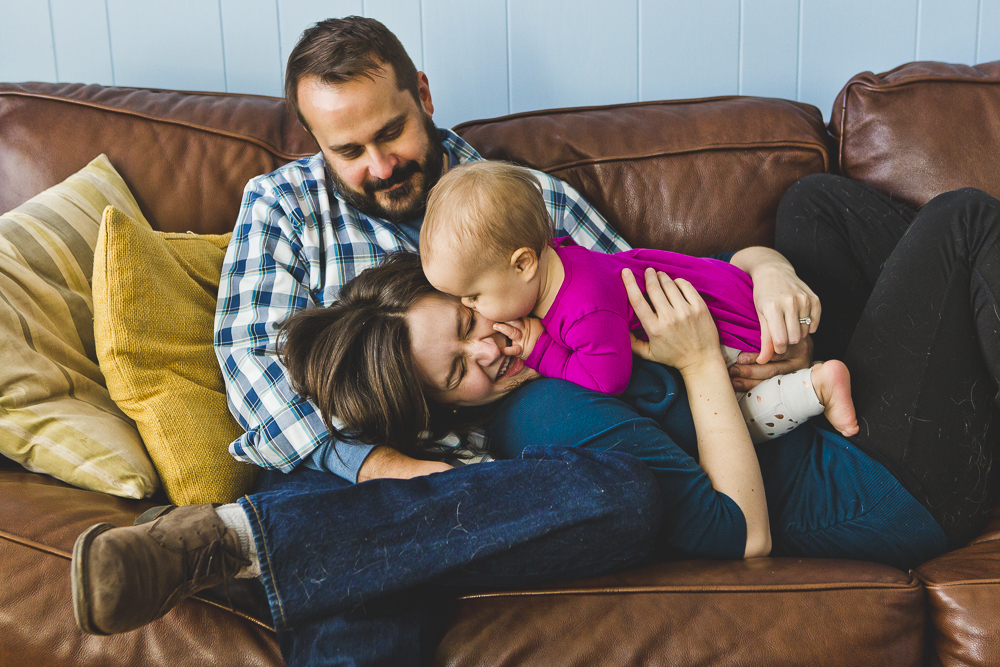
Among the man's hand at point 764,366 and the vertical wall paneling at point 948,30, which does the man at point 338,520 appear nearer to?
the man's hand at point 764,366

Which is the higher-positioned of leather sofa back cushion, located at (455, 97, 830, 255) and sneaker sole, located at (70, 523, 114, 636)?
leather sofa back cushion, located at (455, 97, 830, 255)

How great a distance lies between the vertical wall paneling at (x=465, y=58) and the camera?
1.97 metres

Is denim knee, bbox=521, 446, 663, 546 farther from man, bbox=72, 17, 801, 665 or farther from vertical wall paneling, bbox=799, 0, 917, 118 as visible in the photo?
vertical wall paneling, bbox=799, 0, 917, 118

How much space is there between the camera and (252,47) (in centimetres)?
196

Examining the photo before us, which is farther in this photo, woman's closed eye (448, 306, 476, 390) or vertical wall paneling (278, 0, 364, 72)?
vertical wall paneling (278, 0, 364, 72)

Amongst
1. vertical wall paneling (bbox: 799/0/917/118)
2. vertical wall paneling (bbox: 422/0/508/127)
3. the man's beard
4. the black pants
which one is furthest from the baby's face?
vertical wall paneling (bbox: 799/0/917/118)

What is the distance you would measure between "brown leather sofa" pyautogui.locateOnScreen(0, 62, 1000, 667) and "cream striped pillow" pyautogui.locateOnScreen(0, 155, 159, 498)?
0.05 metres

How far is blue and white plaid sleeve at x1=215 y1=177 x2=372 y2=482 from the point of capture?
4.02ft

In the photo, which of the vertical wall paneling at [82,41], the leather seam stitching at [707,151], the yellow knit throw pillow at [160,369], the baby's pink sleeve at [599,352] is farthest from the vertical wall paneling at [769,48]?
the vertical wall paneling at [82,41]

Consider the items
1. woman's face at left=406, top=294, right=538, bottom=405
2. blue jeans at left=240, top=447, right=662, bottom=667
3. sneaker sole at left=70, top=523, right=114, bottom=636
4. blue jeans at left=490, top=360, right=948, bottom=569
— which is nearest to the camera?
sneaker sole at left=70, top=523, right=114, bottom=636

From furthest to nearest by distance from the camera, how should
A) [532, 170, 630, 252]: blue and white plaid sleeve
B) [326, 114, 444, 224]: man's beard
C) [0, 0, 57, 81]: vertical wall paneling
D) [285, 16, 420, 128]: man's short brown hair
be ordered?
1. [0, 0, 57, 81]: vertical wall paneling
2. [532, 170, 630, 252]: blue and white plaid sleeve
3. [326, 114, 444, 224]: man's beard
4. [285, 16, 420, 128]: man's short brown hair

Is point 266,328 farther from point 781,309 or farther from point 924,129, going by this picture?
point 924,129

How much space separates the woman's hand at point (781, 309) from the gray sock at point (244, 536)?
2.95 ft

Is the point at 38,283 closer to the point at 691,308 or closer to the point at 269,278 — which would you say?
the point at 269,278
